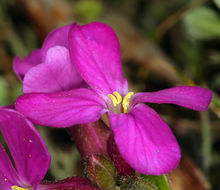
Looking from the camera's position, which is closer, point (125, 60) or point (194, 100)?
point (194, 100)

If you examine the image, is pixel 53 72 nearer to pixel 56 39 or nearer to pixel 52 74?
pixel 52 74

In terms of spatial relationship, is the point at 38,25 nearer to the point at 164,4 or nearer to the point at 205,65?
the point at 164,4

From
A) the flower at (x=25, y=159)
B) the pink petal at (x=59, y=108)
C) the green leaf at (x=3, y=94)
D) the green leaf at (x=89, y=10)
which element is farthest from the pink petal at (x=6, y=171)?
the green leaf at (x=89, y=10)

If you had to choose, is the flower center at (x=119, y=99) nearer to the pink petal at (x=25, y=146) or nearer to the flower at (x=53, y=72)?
the flower at (x=53, y=72)

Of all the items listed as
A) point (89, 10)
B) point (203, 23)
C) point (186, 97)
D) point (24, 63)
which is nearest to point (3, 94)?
point (89, 10)

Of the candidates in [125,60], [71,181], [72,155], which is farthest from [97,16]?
[71,181]

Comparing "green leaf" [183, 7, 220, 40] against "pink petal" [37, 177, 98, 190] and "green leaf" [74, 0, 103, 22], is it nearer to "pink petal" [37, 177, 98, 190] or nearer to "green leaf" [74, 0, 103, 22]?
"green leaf" [74, 0, 103, 22]

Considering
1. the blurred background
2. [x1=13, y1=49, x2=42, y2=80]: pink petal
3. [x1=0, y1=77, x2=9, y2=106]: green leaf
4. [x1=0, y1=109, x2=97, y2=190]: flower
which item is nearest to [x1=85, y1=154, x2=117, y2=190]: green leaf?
[x1=0, y1=109, x2=97, y2=190]: flower
